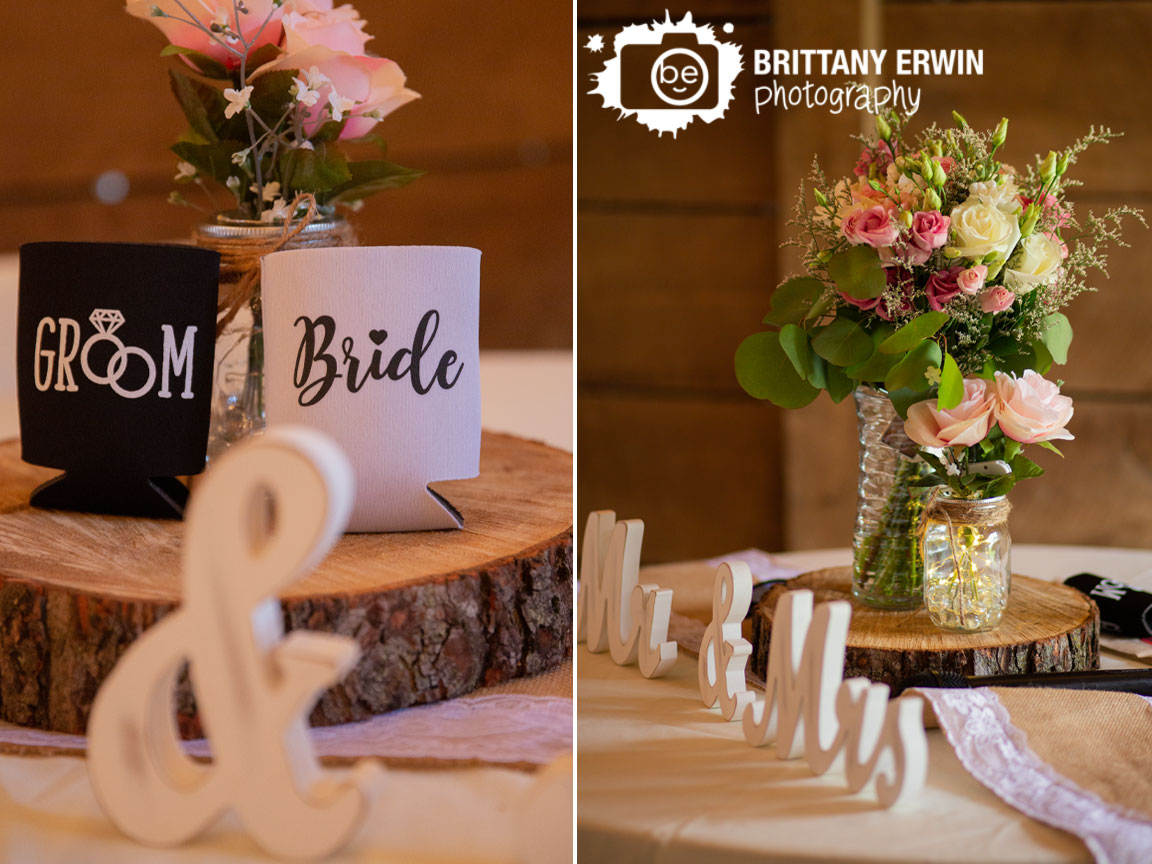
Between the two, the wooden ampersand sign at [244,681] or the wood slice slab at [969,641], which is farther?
the wood slice slab at [969,641]

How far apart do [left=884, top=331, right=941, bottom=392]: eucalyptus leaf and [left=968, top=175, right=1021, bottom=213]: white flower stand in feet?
0.42

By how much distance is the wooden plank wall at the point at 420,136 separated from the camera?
284 cm

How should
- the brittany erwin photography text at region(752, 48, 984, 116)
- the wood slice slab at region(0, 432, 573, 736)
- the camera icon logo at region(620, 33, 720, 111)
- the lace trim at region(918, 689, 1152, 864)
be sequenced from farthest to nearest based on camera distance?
the brittany erwin photography text at region(752, 48, 984, 116)
the camera icon logo at region(620, 33, 720, 111)
the wood slice slab at region(0, 432, 573, 736)
the lace trim at region(918, 689, 1152, 864)

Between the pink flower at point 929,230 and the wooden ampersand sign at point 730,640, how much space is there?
1.02 feet

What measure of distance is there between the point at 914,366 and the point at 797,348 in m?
0.12

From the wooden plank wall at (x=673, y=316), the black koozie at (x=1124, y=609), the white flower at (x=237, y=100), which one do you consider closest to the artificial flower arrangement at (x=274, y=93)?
the white flower at (x=237, y=100)

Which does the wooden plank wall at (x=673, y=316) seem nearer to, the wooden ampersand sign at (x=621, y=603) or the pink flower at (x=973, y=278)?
the wooden ampersand sign at (x=621, y=603)

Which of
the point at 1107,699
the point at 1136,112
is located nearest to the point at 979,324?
the point at 1107,699

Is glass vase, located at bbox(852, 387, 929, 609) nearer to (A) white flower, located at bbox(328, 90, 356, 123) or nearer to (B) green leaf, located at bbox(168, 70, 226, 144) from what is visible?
(A) white flower, located at bbox(328, 90, 356, 123)

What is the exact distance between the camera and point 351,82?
1.10 meters

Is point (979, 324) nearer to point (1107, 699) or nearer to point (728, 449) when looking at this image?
point (1107, 699)

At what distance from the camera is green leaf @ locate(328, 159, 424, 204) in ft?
3.79

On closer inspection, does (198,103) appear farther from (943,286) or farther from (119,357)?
(943,286)

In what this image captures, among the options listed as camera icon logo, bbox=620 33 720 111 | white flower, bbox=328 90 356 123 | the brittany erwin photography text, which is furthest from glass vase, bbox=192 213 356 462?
the brittany erwin photography text
